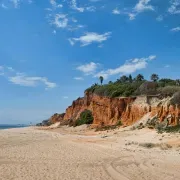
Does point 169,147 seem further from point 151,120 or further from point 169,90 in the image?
point 169,90

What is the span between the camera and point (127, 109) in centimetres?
4703

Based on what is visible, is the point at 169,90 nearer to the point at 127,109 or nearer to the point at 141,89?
the point at 141,89

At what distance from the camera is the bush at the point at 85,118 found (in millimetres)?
60094

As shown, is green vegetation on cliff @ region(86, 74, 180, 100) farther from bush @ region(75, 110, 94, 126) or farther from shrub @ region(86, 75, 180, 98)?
bush @ region(75, 110, 94, 126)

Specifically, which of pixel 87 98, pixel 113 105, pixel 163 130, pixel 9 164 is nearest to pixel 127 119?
pixel 113 105

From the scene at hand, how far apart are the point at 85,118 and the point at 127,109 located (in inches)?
634

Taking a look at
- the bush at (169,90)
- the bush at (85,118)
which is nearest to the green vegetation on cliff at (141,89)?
the bush at (169,90)

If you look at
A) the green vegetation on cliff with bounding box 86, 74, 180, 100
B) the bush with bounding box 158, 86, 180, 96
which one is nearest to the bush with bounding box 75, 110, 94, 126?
the green vegetation on cliff with bounding box 86, 74, 180, 100

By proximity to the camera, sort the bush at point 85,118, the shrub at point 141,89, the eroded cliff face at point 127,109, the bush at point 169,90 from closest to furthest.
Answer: the eroded cliff face at point 127,109 → the bush at point 169,90 → the shrub at point 141,89 → the bush at point 85,118

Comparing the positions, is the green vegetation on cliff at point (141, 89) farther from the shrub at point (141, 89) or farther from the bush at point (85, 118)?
the bush at point (85, 118)

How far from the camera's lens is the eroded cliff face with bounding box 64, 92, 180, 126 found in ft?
114

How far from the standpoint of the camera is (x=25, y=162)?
1540 cm

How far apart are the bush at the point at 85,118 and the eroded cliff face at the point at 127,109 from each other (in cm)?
140

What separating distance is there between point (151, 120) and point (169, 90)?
824cm
